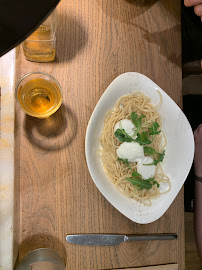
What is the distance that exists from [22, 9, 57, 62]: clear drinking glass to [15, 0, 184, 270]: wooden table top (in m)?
0.04

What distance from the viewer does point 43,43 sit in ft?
3.83

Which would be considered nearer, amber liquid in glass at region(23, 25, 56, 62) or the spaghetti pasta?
amber liquid in glass at region(23, 25, 56, 62)

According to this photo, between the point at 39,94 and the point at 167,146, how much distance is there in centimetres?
62

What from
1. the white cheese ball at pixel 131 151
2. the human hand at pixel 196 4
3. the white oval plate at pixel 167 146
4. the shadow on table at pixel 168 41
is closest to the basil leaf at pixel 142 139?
the white cheese ball at pixel 131 151

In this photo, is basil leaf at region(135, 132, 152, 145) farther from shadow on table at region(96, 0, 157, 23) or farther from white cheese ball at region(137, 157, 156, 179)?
shadow on table at region(96, 0, 157, 23)

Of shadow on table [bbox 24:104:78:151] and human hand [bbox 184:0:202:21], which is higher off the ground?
human hand [bbox 184:0:202:21]

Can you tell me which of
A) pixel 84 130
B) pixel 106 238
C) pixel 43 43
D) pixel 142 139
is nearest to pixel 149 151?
pixel 142 139

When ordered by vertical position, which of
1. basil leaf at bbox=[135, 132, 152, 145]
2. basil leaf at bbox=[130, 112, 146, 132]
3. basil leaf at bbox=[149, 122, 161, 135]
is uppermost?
basil leaf at bbox=[130, 112, 146, 132]

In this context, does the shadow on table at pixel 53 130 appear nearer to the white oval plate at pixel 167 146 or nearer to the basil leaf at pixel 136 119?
the white oval plate at pixel 167 146

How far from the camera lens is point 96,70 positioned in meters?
1.31

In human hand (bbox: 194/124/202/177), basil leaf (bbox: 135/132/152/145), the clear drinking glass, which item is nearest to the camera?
the clear drinking glass

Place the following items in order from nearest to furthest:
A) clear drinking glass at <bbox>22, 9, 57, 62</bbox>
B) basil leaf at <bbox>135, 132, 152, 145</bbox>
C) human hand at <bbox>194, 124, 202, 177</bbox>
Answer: clear drinking glass at <bbox>22, 9, 57, 62</bbox>, basil leaf at <bbox>135, 132, 152, 145</bbox>, human hand at <bbox>194, 124, 202, 177</bbox>

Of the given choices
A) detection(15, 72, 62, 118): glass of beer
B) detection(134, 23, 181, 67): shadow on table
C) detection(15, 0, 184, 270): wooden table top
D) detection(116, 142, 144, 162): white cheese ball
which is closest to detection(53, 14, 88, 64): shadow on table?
detection(15, 0, 184, 270): wooden table top

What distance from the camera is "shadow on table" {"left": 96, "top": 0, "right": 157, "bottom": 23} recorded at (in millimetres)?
1323
